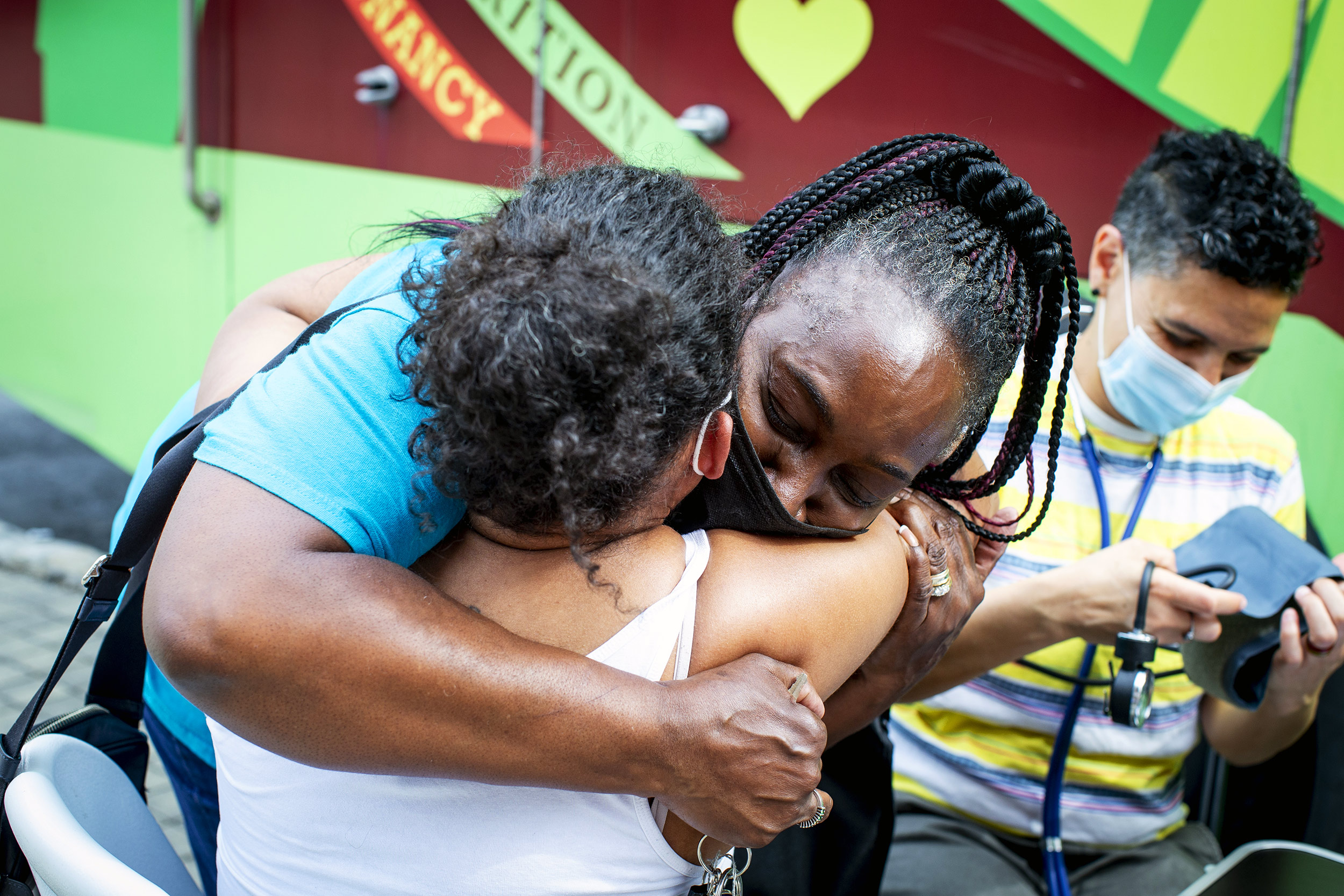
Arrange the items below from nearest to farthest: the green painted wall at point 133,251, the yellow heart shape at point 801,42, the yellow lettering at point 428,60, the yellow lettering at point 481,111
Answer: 1. the yellow heart shape at point 801,42
2. the yellow lettering at point 481,111
3. the yellow lettering at point 428,60
4. the green painted wall at point 133,251

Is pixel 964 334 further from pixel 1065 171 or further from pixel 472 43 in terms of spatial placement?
pixel 472 43

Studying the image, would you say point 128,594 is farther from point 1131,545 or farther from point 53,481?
point 53,481

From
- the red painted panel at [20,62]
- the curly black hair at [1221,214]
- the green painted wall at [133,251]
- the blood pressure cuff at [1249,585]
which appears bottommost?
the green painted wall at [133,251]

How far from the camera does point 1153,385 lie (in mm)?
2029

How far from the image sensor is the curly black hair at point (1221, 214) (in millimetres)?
1929

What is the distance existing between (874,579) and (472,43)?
2.98 meters

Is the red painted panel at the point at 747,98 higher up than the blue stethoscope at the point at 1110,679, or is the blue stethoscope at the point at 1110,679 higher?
the red painted panel at the point at 747,98

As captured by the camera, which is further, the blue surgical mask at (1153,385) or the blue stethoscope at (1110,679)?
the blue surgical mask at (1153,385)

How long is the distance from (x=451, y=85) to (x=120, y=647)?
8.85 feet

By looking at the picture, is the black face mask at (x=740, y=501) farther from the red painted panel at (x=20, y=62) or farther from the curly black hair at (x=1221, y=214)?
the red painted panel at (x=20, y=62)

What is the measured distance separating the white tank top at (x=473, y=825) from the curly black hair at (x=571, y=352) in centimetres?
13

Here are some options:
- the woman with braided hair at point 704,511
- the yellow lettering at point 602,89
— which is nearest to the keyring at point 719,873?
the woman with braided hair at point 704,511

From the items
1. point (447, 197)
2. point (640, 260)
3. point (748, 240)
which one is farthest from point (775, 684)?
point (447, 197)

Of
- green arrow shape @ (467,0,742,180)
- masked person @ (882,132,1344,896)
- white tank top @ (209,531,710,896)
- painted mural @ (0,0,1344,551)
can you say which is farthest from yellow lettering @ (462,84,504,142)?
white tank top @ (209,531,710,896)
